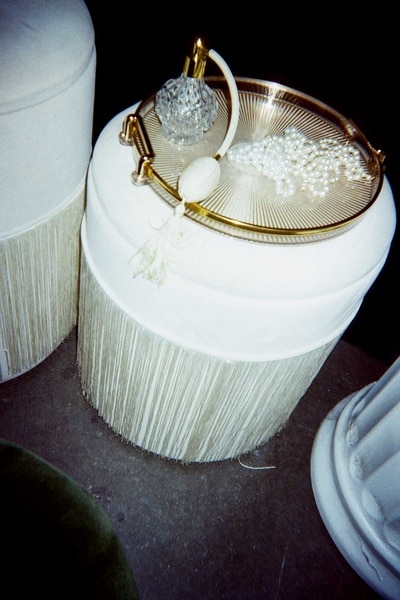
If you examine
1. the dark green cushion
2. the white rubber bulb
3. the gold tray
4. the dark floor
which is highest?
the white rubber bulb

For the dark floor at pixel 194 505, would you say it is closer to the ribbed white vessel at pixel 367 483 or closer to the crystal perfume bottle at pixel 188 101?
the ribbed white vessel at pixel 367 483

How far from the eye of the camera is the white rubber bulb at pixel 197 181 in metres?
0.61

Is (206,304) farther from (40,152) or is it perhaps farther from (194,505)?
(194,505)

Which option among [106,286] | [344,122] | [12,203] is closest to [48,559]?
[106,286]

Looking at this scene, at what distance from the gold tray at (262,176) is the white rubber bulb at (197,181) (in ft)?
0.04

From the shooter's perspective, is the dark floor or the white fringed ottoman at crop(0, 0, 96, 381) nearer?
the white fringed ottoman at crop(0, 0, 96, 381)

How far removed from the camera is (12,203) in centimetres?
71

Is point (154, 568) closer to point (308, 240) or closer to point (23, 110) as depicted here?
point (308, 240)

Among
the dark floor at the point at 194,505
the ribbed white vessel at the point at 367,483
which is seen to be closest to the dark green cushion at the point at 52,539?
the dark floor at the point at 194,505

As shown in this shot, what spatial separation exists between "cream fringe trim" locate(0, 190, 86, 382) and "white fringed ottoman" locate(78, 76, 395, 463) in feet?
0.25

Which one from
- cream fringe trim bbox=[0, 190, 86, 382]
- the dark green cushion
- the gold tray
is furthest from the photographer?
cream fringe trim bbox=[0, 190, 86, 382]

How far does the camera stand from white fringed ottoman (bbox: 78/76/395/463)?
2.06 ft

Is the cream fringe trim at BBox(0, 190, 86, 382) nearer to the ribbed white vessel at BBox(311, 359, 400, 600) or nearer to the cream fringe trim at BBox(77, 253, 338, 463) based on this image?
the cream fringe trim at BBox(77, 253, 338, 463)

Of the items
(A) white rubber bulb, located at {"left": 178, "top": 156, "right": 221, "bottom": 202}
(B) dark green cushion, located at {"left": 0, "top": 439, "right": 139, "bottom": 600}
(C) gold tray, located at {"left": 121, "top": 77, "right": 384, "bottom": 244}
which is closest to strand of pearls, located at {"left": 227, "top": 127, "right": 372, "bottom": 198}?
(C) gold tray, located at {"left": 121, "top": 77, "right": 384, "bottom": 244}
